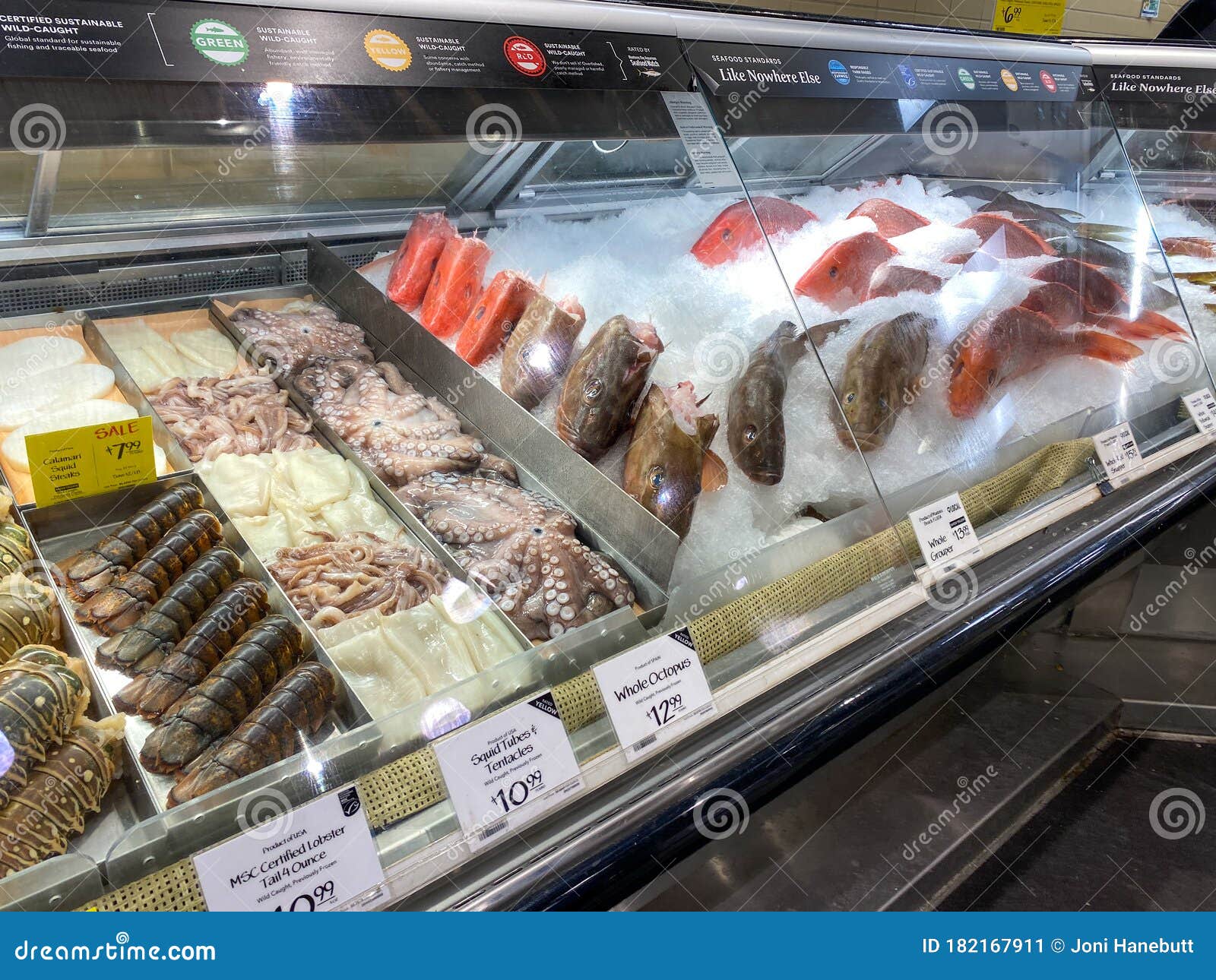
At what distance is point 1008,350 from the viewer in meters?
2.82

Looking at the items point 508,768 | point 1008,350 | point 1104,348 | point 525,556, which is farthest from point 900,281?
point 508,768

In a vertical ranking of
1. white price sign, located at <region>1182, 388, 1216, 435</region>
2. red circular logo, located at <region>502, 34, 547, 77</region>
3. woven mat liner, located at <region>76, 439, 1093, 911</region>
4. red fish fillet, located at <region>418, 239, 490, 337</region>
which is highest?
red circular logo, located at <region>502, 34, 547, 77</region>

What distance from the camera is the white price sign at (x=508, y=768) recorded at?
143 cm

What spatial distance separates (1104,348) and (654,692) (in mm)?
2268

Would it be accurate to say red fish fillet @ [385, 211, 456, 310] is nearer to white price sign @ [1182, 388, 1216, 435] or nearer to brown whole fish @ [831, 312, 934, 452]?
brown whole fish @ [831, 312, 934, 452]

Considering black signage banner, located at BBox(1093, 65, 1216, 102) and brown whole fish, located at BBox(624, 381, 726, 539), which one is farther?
black signage banner, located at BBox(1093, 65, 1216, 102)

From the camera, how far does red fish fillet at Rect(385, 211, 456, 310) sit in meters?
2.77

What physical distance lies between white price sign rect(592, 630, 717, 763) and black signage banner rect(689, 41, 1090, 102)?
1.52 meters

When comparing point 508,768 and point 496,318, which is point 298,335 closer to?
point 496,318

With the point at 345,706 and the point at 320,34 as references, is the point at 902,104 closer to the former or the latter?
the point at 320,34

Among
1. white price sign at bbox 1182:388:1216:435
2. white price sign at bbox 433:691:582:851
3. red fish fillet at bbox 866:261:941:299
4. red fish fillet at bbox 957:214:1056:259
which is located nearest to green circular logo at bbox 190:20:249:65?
white price sign at bbox 433:691:582:851

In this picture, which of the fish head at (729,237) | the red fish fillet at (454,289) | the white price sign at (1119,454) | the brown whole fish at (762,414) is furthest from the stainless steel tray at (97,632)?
the white price sign at (1119,454)
